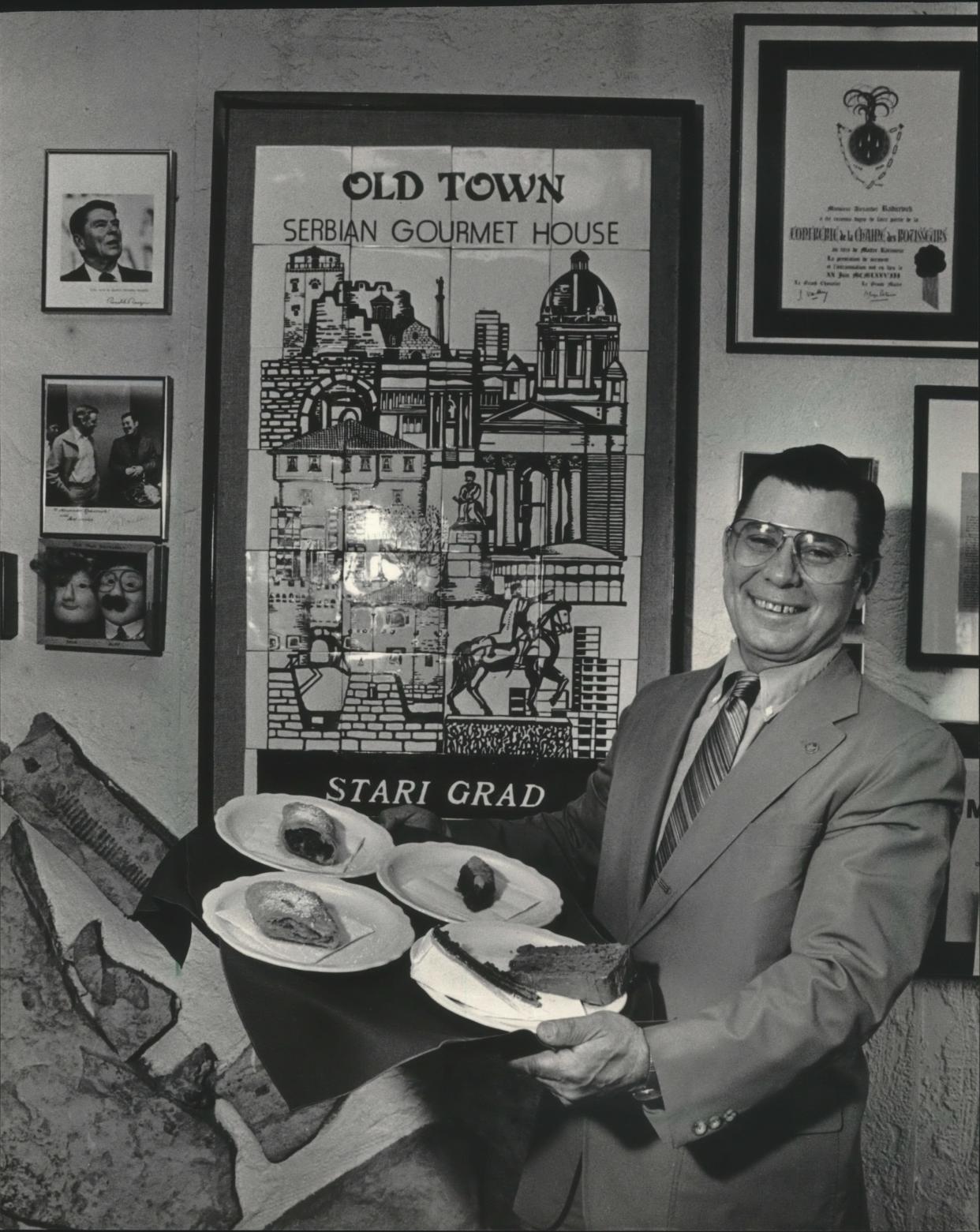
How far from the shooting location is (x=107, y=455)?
167 cm

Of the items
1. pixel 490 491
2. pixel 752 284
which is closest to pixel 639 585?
pixel 490 491

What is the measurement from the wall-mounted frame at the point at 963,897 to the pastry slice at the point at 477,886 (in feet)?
2.59

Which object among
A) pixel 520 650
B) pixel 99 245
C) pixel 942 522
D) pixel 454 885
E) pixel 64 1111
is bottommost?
pixel 64 1111

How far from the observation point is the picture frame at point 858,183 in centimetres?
163

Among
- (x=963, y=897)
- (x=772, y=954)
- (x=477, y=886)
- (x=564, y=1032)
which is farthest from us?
(x=963, y=897)

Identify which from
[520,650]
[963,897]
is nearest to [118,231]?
[520,650]

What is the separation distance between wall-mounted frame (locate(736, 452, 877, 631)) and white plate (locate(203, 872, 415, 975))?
2.90 feet

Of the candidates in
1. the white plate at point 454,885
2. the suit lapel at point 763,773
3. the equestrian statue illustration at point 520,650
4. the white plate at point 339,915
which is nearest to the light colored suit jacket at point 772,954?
the suit lapel at point 763,773

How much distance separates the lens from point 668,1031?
1313mm

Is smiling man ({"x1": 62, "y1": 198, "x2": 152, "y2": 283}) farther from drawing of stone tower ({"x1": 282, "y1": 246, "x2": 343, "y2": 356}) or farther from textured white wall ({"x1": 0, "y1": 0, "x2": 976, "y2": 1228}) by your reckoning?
drawing of stone tower ({"x1": 282, "y1": 246, "x2": 343, "y2": 356})

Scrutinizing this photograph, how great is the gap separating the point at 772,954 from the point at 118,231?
163 centimetres

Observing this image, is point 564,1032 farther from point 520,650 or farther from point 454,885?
point 520,650

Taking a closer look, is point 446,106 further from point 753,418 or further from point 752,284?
point 753,418

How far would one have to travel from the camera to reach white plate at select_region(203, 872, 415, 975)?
1.42 meters
